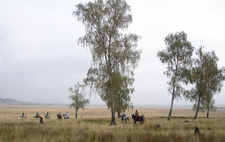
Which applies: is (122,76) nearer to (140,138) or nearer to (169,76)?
(140,138)

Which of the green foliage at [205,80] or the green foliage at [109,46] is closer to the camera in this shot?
the green foliage at [109,46]

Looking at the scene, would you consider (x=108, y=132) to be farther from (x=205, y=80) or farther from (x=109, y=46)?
(x=205, y=80)

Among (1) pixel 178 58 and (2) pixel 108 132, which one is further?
(1) pixel 178 58

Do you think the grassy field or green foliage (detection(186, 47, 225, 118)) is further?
green foliage (detection(186, 47, 225, 118))

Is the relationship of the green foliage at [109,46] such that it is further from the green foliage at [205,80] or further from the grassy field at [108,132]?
the green foliage at [205,80]

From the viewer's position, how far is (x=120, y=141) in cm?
992

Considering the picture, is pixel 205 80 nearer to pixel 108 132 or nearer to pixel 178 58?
pixel 178 58

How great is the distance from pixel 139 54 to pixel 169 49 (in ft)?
48.7

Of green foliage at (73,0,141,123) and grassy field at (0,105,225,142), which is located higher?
green foliage at (73,0,141,123)

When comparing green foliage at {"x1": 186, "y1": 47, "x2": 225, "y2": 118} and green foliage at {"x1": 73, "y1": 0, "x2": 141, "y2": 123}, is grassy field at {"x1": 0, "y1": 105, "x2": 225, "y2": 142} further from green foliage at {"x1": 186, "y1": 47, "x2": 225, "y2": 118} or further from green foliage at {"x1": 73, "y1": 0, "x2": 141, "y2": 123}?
green foliage at {"x1": 186, "y1": 47, "x2": 225, "y2": 118}

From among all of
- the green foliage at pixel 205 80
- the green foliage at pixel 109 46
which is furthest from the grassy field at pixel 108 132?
the green foliage at pixel 205 80

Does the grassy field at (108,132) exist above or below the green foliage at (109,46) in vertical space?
below

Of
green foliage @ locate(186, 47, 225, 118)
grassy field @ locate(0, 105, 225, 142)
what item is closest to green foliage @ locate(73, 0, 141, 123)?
grassy field @ locate(0, 105, 225, 142)

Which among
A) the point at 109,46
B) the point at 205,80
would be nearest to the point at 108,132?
the point at 109,46
